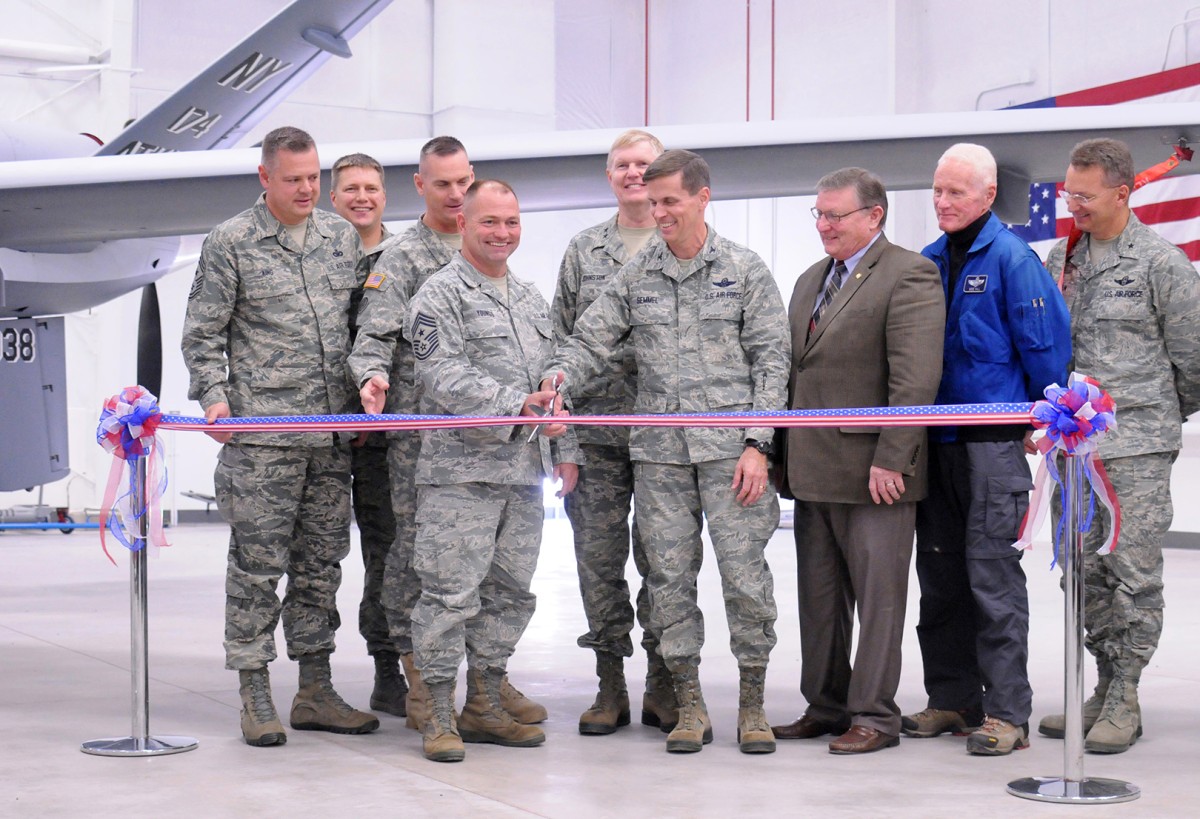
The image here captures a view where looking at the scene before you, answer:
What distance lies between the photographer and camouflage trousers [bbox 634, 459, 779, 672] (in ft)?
13.1

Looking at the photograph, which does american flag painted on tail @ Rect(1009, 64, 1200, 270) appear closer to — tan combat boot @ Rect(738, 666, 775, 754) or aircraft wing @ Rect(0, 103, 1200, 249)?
aircraft wing @ Rect(0, 103, 1200, 249)

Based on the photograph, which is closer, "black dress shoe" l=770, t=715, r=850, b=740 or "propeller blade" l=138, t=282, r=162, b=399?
"black dress shoe" l=770, t=715, r=850, b=740

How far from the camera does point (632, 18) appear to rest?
19.0 meters

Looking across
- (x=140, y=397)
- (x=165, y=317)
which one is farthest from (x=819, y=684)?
(x=165, y=317)

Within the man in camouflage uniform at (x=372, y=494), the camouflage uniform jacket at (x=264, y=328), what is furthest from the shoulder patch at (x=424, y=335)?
the man in camouflage uniform at (x=372, y=494)

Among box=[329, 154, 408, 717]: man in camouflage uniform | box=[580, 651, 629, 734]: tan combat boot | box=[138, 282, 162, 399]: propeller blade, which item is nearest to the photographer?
box=[580, 651, 629, 734]: tan combat boot

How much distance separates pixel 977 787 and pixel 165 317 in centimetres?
1462

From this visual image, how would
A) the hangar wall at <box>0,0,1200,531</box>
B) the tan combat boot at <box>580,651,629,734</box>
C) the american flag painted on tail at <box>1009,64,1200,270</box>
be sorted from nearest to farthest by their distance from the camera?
the tan combat boot at <box>580,651,629,734</box> → the american flag painted on tail at <box>1009,64,1200,270</box> → the hangar wall at <box>0,0,1200,531</box>

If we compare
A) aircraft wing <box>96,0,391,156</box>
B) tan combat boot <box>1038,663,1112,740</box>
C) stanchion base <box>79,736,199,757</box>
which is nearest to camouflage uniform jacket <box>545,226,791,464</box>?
tan combat boot <box>1038,663,1112,740</box>

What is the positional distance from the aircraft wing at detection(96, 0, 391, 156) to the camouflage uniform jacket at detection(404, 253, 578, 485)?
4290 mm

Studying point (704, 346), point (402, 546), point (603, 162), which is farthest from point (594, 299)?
point (603, 162)

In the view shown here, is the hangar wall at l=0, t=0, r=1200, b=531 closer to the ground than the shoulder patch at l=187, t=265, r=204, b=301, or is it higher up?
higher up

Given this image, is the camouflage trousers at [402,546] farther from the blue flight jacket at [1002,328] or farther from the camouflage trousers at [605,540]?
the blue flight jacket at [1002,328]

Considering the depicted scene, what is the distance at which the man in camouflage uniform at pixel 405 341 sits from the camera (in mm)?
4223
